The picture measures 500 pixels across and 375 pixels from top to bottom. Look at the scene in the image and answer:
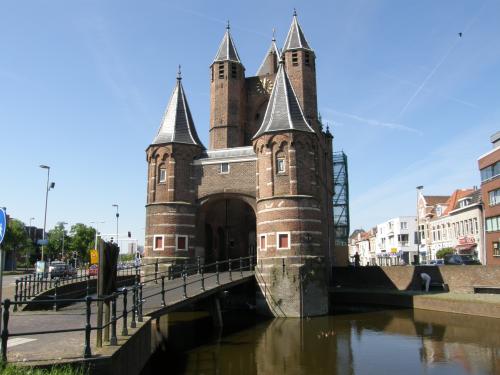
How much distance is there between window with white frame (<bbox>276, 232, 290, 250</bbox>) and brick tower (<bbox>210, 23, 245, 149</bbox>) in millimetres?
11338

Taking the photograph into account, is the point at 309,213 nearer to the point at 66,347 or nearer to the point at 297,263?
the point at 297,263

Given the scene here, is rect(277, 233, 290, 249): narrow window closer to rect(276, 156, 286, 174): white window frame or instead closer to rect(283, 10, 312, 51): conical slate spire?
rect(276, 156, 286, 174): white window frame

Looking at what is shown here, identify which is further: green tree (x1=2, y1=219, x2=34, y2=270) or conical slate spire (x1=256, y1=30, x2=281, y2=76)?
green tree (x1=2, y1=219, x2=34, y2=270)

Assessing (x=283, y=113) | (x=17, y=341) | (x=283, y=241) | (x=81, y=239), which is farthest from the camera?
(x=81, y=239)

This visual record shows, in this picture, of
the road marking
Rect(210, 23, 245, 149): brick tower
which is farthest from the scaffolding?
the road marking

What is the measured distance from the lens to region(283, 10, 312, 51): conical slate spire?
3284cm

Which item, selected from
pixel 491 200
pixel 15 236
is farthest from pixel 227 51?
pixel 15 236

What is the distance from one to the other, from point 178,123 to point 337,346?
17695 millimetres

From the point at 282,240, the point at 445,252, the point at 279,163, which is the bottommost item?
the point at 445,252

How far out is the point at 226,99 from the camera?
3334 centimetres

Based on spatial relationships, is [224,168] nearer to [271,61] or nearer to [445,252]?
[271,61]

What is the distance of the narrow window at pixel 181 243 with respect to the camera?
1042 inches

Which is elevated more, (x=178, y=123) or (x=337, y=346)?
(x=178, y=123)

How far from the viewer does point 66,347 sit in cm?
836
